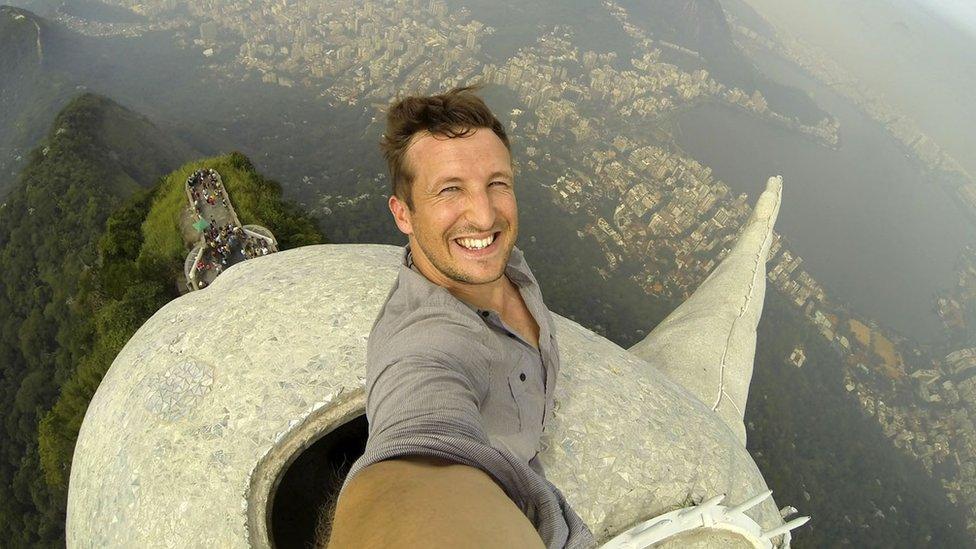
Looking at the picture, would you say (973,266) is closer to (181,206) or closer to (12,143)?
(181,206)

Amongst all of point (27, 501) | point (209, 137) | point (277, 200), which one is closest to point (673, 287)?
point (277, 200)

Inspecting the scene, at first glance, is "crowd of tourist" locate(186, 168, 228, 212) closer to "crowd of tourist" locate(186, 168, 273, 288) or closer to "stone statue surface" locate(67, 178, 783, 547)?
"crowd of tourist" locate(186, 168, 273, 288)

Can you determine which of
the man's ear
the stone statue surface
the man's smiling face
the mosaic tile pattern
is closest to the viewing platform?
the stone statue surface

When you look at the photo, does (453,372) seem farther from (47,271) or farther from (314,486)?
(47,271)

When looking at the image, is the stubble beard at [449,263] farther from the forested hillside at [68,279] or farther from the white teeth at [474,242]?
the forested hillside at [68,279]

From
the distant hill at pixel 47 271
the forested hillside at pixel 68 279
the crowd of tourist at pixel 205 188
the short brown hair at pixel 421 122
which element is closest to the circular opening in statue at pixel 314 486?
the short brown hair at pixel 421 122

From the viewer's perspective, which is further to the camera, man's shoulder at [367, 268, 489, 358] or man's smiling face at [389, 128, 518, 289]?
man's smiling face at [389, 128, 518, 289]
